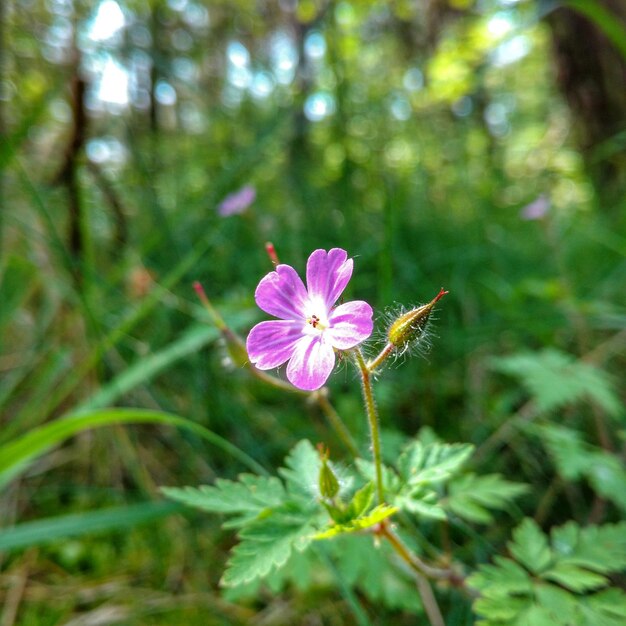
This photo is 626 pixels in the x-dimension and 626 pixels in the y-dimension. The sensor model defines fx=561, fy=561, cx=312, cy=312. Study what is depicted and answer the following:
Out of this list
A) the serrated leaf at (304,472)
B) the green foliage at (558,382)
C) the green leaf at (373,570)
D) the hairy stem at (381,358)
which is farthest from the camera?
the green foliage at (558,382)

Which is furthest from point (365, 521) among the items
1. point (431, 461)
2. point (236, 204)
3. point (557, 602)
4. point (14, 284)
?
point (14, 284)

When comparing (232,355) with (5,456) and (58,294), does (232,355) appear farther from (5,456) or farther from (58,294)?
(58,294)

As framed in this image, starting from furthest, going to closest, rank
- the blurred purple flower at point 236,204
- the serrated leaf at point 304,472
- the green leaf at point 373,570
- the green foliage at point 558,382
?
the blurred purple flower at point 236,204, the green foliage at point 558,382, the green leaf at point 373,570, the serrated leaf at point 304,472

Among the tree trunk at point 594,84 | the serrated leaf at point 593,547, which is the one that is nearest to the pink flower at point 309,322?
the serrated leaf at point 593,547

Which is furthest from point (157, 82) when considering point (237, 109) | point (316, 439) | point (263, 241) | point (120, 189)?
point (316, 439)

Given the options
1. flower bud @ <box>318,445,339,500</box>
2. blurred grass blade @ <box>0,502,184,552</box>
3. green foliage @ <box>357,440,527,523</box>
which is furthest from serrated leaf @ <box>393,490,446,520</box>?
blurred grass blade @ <box>0,502,184,552</box>

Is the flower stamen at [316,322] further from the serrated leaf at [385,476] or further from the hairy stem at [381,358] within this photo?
the serrated leaf at [385,476]
